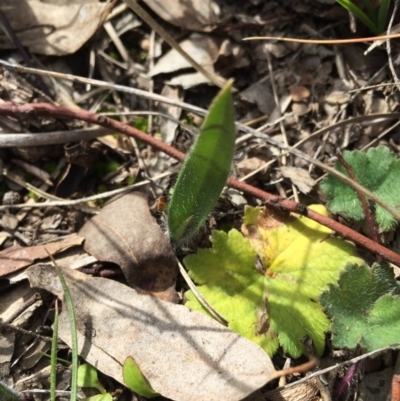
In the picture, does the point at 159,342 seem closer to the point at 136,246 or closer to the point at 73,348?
the point at 73,348

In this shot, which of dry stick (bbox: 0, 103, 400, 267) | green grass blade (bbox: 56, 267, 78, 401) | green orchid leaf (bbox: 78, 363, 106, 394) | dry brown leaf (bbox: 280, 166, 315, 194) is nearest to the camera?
green grass blade (bbox: 56, 267, 78, 401)

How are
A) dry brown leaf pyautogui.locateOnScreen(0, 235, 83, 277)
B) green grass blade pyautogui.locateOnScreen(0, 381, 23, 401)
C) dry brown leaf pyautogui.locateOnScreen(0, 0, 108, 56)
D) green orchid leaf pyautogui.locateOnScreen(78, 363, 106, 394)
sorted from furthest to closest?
dry brown leaf pyautogui.locateOnScreen(0, 0, 108, 56), dry brown leaf pyautogui.locateOnScreen(0, 235, 83, 277), green orchid leaf pyautogui.locateOnScreen(78, 363, 106, 394), green grass blade pyautogui.locateOnScreen(0, 381, 23, 401)

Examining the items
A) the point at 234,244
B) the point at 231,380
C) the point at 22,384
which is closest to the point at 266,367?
the point at 231,380

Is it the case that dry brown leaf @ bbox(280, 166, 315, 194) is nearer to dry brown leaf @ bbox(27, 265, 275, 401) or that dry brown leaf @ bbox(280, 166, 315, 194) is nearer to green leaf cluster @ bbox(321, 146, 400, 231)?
green leaf cluster @ bbox(321, 146, 400, 231)

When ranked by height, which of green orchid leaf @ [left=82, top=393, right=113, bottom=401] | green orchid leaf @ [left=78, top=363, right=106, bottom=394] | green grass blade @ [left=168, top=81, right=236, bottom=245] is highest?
green grass blade @ [left=168, top=81, right=236, bottom=245]

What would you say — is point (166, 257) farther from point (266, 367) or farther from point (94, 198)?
point (266, 367)

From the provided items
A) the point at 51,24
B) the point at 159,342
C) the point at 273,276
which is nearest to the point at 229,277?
the point at 273,276

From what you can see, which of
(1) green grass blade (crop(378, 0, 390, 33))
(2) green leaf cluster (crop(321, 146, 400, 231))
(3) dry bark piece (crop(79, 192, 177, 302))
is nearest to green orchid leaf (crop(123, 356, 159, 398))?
(3) dry bark piece (crop(79, 192, 177, 302))
